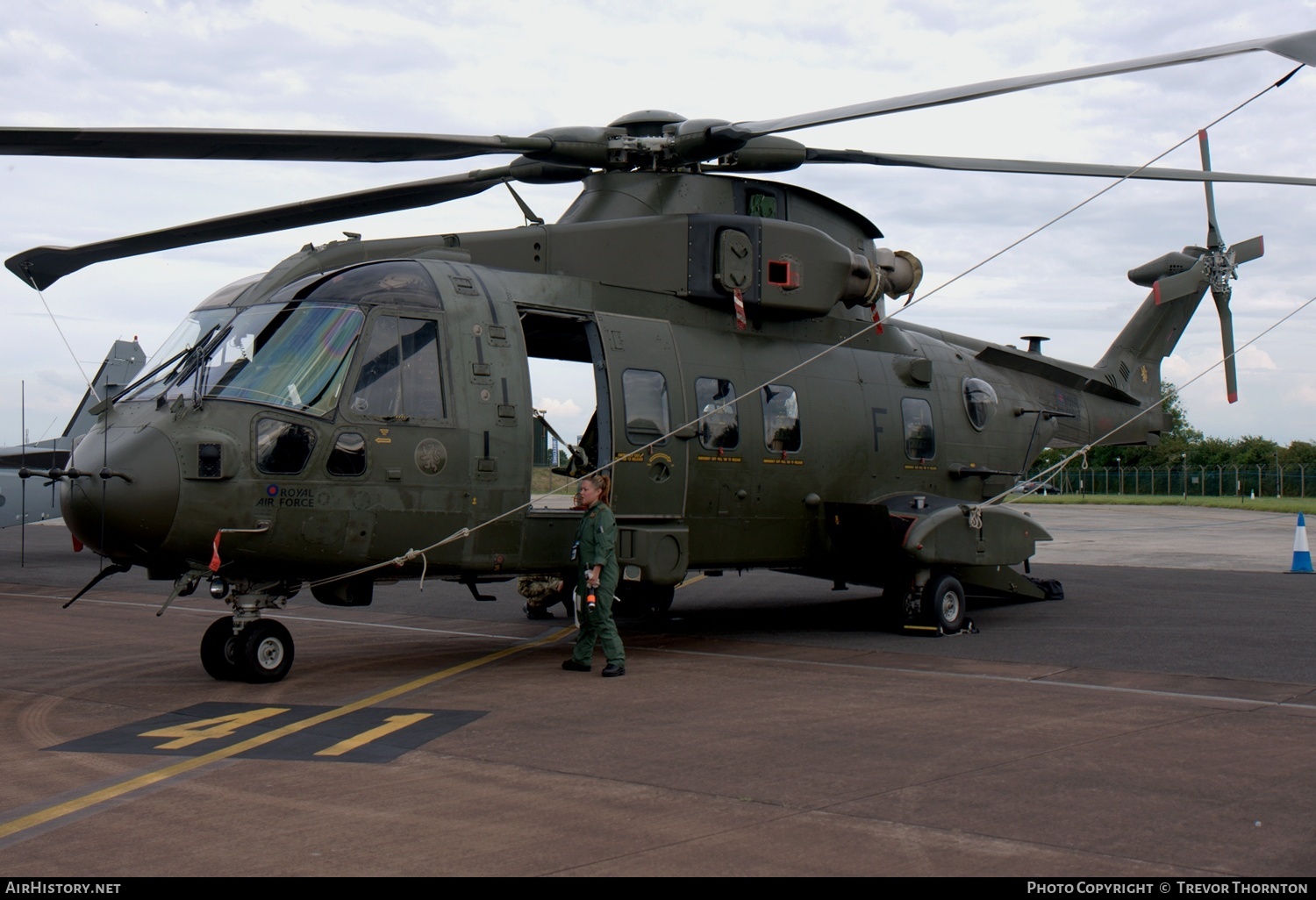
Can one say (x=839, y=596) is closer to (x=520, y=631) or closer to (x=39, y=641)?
(x=520, y=631)

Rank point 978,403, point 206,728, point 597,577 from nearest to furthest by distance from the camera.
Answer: point 206,728 < point 597,577 < point 978,403

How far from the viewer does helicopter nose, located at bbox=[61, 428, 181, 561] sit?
28.2 ft

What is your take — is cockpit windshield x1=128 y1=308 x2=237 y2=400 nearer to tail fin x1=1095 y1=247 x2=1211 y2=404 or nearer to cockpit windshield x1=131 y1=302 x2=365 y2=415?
cockpit windshield x1=131 y1=302 x2=365 y2=415

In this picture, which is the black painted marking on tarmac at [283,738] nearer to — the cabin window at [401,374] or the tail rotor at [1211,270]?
the cabin window at [401,374]

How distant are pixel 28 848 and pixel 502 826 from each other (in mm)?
2039

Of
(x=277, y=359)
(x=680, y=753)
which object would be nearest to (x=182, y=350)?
(x=277, y=359)

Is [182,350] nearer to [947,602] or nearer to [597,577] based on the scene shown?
[597,577]

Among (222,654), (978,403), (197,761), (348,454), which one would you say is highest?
(978,403)

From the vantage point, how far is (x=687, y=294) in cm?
1201

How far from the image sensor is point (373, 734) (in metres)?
7.59

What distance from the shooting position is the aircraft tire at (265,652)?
940cm

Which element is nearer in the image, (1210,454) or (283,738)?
(283,738)

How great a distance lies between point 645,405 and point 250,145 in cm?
422
